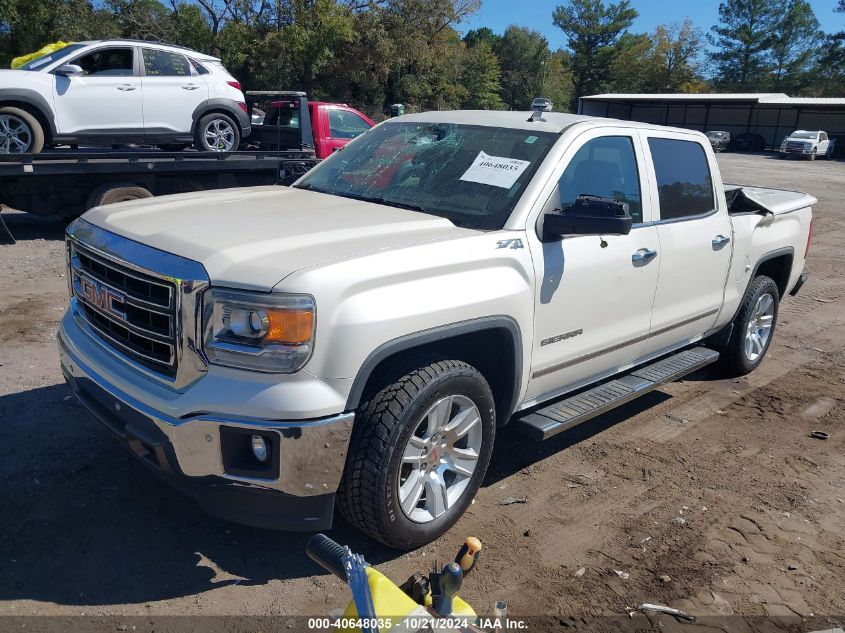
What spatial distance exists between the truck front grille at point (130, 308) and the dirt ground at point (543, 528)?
2.87ft

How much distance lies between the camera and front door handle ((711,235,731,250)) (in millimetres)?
4816

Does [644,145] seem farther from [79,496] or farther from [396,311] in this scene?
[79,496]

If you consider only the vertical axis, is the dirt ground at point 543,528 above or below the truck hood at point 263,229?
below

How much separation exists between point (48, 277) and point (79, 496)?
4882mm

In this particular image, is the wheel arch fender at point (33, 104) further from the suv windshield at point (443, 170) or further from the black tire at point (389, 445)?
the black tire at point (389, 445)

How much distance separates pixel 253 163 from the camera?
10.4 m

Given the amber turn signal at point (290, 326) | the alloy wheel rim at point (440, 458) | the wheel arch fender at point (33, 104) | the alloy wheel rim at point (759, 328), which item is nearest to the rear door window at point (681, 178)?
the alloy wheel rim at point (759, 328)

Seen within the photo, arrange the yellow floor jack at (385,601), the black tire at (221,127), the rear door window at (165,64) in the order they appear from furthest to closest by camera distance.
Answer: the black tire at (221,127) → the rear door window at (165,64) → the yellow floor jack at (385,601)

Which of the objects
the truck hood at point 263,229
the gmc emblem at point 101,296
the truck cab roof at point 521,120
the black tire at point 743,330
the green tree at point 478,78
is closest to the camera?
the truck hood at point 263,229

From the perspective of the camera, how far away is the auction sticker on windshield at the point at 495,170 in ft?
12.2

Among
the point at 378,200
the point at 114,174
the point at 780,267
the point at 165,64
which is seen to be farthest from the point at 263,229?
the point at 165,64

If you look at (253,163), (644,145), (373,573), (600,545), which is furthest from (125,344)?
(253,163)

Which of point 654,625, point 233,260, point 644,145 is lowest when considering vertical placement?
point 654,625

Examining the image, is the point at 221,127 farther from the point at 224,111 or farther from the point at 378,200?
the point at 378,200
